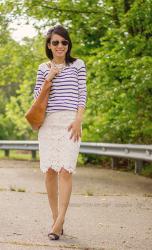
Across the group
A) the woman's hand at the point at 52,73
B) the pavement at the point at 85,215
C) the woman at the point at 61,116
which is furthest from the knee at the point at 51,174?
the woman's hand at the point at 52,73

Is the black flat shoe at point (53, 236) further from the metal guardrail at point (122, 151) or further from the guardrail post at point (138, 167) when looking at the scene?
the guardrail post at point (138, 167)

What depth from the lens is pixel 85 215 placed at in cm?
727

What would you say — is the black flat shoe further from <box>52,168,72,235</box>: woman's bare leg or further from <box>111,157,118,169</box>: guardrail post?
<box>111,157,118,169</box>: guardrail post

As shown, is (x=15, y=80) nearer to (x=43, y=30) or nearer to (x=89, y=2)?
(x=43, y=30)

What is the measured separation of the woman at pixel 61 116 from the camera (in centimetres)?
568

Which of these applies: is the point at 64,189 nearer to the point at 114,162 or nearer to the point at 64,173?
the point at 64,173

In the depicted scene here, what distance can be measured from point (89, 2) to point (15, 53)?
3.15m

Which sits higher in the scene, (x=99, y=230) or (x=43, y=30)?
(x=43, y=30)

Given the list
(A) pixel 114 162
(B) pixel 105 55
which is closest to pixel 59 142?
(B) pixel 105 55

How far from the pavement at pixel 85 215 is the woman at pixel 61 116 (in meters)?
0.31

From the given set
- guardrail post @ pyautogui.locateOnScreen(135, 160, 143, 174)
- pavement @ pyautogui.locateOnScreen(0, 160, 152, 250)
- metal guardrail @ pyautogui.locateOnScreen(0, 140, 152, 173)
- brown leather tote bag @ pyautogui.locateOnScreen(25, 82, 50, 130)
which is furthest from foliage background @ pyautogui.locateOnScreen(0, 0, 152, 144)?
brown leather tote bag @ pyautogui.locateOnScreen(25, 82, 50, 130)

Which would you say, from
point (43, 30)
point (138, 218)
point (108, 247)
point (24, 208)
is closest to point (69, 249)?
point (108, 247)

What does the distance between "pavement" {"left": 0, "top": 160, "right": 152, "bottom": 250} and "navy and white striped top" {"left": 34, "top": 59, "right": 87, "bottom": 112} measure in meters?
1.12

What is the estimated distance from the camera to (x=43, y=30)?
61.9 feet
